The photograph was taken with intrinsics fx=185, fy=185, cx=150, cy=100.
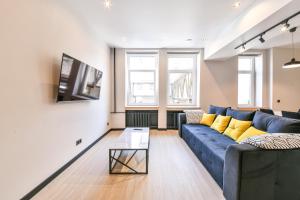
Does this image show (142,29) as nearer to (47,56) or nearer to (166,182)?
(47,56)

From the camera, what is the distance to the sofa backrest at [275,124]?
2.27 metres

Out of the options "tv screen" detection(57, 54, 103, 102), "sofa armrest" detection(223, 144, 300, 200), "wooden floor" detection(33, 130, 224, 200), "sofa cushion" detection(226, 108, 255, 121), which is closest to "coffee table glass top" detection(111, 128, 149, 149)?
"wooden floor" detection(33, 130, 224, 200)

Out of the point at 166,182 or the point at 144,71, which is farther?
the point at 144,71

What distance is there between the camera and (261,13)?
2824mm

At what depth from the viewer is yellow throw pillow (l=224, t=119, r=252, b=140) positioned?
10.4ft

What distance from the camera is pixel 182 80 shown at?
657cm

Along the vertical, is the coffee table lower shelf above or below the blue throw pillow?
below

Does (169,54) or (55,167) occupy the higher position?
(169,54)

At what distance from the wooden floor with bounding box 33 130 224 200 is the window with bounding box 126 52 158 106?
3.04 metres

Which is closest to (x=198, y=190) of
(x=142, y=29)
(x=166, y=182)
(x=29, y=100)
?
(x=166, y=182)

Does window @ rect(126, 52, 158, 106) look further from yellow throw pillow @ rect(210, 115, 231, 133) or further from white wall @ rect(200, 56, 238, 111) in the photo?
yellow throw pillow @ rect(210, 115, 231, 133)

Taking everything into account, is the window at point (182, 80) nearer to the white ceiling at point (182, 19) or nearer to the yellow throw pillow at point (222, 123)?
the white ceiling at point (182, 19)

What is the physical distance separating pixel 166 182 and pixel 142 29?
3.38m

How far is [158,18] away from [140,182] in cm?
305
